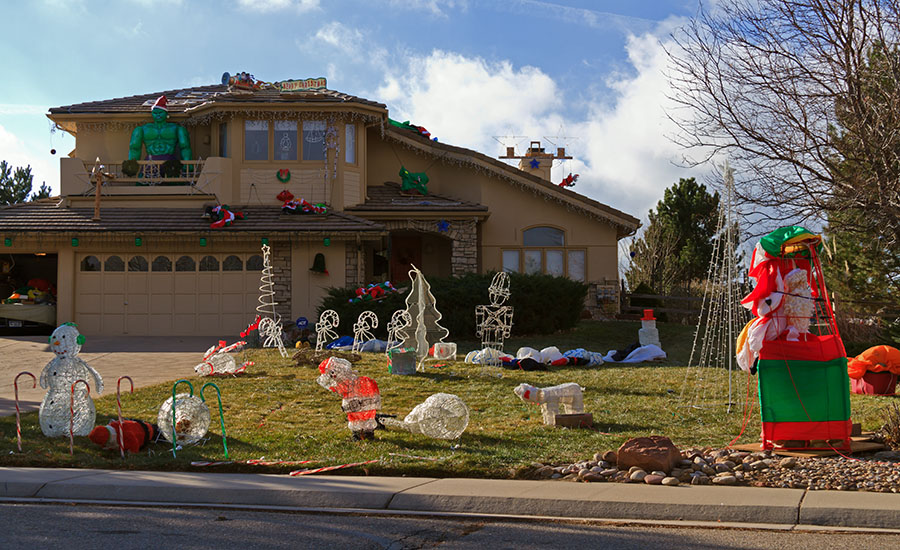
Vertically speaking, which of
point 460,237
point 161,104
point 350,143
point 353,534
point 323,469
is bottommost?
point 353,534

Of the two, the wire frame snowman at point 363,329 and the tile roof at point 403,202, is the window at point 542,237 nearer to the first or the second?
the tile roof at point 403,202

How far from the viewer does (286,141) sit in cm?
2467

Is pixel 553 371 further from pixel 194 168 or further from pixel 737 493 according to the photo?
pixel 194 168

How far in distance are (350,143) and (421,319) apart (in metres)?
11.1

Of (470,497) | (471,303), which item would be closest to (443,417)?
(470,497)

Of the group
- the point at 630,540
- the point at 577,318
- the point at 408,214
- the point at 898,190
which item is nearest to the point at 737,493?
the point at 630,540

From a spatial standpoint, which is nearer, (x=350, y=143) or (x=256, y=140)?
(x=256, y=140)

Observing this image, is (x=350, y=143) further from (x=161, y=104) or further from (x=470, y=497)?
(x=470, y=497)

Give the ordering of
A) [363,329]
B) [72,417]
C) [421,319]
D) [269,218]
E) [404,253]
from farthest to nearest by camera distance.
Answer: [404,253]
[269,218]
[363,329]
[421,319]
[72,417]

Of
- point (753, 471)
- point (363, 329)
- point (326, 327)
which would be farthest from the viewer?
point (326, 327)

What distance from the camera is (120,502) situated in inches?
289

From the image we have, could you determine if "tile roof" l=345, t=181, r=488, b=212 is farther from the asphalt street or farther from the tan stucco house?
the asphalt street

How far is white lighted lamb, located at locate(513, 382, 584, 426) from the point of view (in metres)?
10.3

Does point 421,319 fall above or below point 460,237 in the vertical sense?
below
